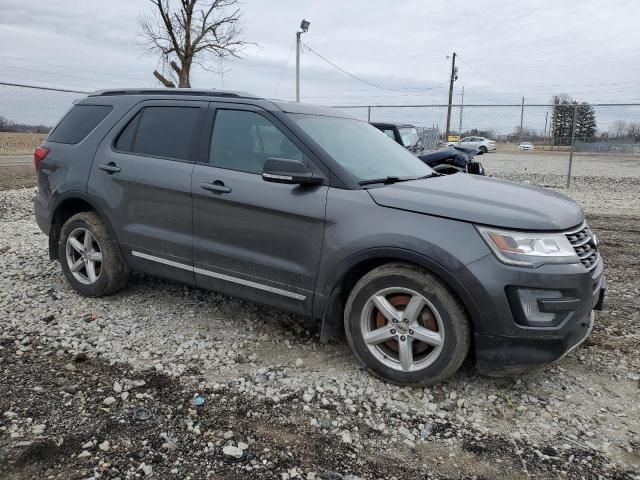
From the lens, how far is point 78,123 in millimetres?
4777

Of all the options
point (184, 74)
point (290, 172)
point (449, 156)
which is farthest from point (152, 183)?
point (184, 74)

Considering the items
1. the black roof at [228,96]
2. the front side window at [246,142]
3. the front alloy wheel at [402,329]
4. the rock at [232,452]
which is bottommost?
the rock at [232,452]

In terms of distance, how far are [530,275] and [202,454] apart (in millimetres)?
1969

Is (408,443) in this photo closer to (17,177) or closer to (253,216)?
(253,216)

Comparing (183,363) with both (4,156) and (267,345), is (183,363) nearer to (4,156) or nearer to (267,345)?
(267,345)

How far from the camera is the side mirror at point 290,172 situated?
3361mm

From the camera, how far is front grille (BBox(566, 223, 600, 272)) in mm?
3113

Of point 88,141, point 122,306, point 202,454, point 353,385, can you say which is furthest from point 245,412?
point 88,141

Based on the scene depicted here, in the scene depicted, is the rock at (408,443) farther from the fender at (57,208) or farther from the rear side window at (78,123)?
the rear side window at (78,123)

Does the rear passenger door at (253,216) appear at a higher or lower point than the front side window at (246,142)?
lower

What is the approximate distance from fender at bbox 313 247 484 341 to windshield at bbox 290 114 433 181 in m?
0.59

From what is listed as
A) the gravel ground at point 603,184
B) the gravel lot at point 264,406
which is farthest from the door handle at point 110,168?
the gravel ground at point 603,184

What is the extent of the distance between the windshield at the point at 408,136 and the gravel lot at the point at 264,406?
6848mm

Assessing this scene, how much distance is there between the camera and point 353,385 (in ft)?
10.9
